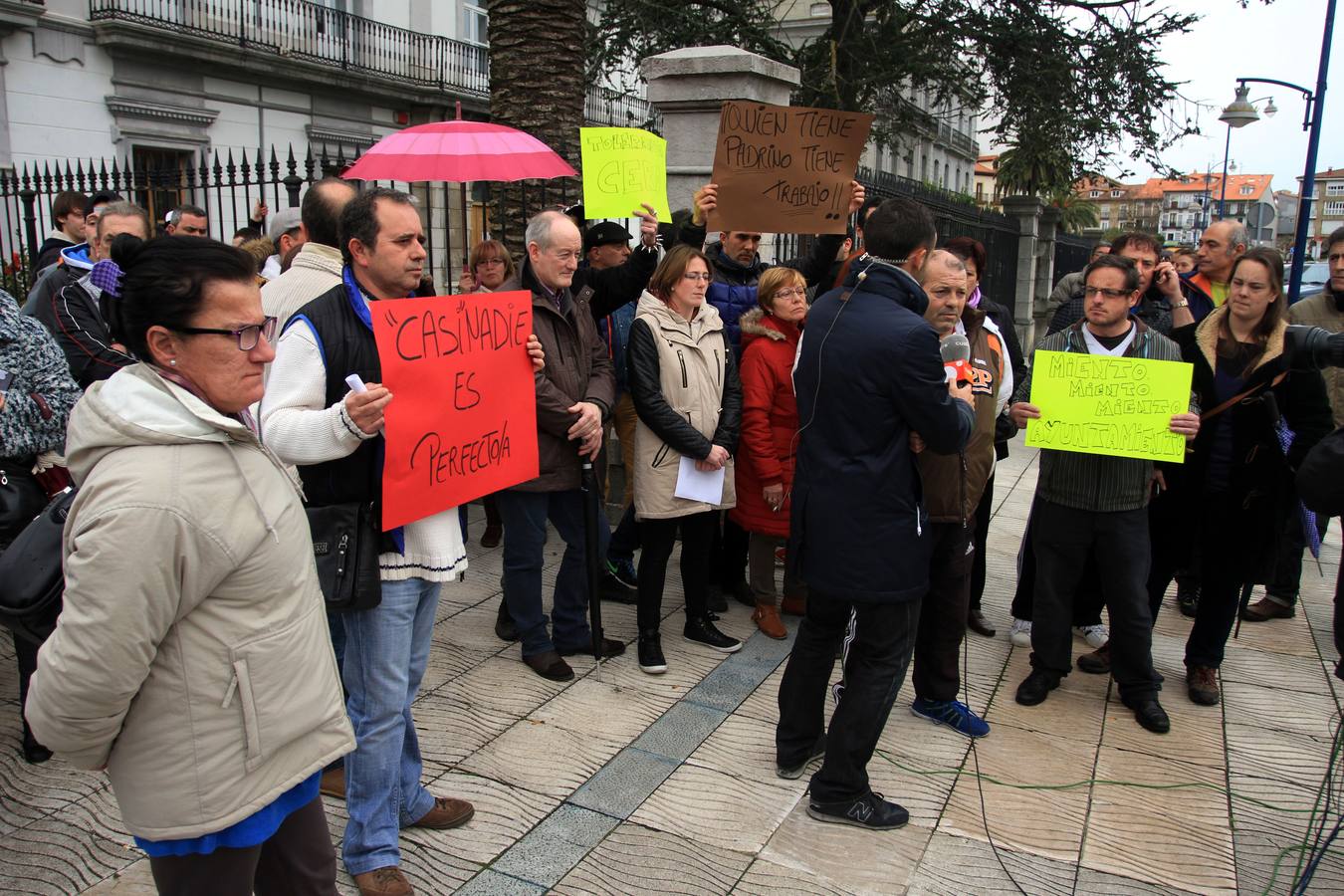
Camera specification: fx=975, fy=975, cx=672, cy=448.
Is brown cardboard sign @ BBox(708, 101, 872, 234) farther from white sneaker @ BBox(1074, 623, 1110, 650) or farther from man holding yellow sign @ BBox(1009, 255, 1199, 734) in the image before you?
white sneaker @ BBox(1074, 623, 1110, 650)

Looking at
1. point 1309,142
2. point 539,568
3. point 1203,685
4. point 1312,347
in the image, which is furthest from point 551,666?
point 1309,142

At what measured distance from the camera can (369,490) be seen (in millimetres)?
2812

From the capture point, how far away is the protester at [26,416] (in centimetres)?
364

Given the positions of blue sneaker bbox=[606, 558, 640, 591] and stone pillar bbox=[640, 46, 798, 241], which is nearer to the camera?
blue sneaker bbox=[606, 558, 640, 591]

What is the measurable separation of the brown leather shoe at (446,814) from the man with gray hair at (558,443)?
1147 millimetres

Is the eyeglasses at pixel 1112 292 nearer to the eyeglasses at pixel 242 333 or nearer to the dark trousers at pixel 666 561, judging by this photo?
the dark trousers at pixel 666 561

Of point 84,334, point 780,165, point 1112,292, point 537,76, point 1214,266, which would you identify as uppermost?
point 537,76

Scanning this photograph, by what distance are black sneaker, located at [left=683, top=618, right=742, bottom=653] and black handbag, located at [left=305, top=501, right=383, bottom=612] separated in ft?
8.02

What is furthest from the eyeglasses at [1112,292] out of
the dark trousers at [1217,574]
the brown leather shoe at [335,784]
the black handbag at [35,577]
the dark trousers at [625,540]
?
the black handbag at [35,577]

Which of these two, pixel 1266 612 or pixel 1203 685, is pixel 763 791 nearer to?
pixel 1203 685

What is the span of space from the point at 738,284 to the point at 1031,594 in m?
2.32

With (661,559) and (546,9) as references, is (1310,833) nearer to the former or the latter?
(661,559)

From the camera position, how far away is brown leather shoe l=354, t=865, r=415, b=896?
288 cm

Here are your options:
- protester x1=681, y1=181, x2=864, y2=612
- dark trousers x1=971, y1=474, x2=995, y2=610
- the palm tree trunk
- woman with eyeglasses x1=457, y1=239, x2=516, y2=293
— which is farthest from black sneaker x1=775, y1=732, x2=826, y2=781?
the palm tree trunk
